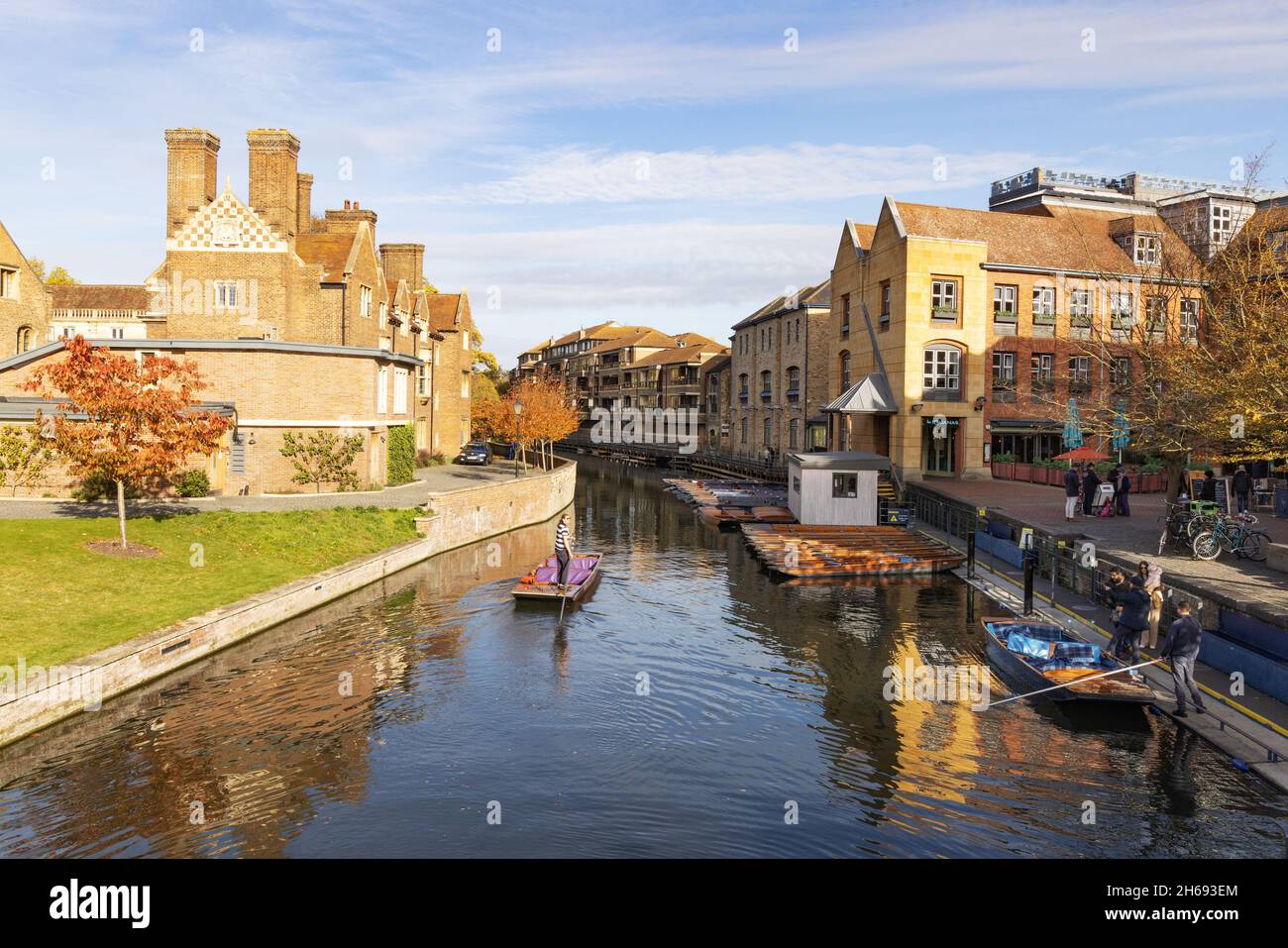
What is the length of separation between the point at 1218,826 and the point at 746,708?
321 inches

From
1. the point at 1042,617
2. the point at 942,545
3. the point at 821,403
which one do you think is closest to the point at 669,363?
the point at 821,403

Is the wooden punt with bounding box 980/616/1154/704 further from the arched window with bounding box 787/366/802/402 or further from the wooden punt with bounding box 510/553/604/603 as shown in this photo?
the arched window with bounding box 787/366/802/402

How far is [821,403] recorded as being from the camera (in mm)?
65062

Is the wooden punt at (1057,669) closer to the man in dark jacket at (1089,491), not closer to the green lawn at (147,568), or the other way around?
the man in dark jacket at (1089,491)

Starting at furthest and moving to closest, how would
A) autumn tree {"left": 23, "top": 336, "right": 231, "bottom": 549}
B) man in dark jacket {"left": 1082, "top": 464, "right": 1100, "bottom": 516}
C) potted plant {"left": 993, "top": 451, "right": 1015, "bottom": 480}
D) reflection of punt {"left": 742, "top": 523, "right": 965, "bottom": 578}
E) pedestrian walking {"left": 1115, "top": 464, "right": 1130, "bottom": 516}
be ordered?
1. potted plant {"left": 993, "top": 451, "right": 1015, "bottom": 480}
2. man in dark jacket {"left": 1082, "top": 464, "right": 1100, "bottom": 516}
3. pedestrian walking {"left": 1115, "top": 464, "right": 1130, "bottom": 516}
4. reflection of punt {"left": 742, "top": 523, "right": 965, "bottom": 578}
5. autumn tree {"left": 23, "top": 336, "right": 231, "bottom": 549}

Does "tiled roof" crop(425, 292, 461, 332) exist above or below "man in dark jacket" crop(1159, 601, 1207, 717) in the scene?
above

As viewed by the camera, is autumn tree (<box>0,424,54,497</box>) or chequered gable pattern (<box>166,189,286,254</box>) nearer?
autumn tree (<box>0,424,54,497</box>)

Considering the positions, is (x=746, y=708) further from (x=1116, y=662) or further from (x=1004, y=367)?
(x=1004, y=367)

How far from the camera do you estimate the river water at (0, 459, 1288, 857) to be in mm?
12625

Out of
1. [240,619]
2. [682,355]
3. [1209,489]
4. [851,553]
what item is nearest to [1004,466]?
[1209,489]

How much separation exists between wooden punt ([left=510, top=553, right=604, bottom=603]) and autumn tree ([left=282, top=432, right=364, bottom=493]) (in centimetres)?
1434

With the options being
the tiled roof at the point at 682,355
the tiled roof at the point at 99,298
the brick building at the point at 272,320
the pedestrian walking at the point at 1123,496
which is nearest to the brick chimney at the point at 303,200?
the brick building at the point at 272,320

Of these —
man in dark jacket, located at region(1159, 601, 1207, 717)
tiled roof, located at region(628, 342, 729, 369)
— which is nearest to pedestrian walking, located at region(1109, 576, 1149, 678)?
man in dark jacket, located at region(1159, 601, 1207, 717)

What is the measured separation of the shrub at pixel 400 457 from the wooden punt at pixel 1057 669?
30268 millimetres
